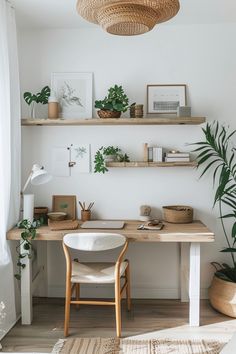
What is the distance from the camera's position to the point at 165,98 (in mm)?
3422

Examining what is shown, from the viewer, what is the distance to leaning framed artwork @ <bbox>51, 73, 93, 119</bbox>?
3.46m

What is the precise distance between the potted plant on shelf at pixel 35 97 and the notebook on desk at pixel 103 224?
108 cm

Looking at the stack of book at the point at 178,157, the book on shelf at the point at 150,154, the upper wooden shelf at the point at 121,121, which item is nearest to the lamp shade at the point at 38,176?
the upper wooden shelf at the point at 121,121

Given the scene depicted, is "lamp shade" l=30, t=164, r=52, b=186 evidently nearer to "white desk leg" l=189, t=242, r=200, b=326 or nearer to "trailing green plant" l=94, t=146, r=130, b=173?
"trailing green plant" l=94, t=146, r=130, b=173

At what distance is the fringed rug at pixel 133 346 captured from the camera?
2553mm

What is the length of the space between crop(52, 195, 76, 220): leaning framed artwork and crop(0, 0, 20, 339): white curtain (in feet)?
1.55

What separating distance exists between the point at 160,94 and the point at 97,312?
6.65 feet

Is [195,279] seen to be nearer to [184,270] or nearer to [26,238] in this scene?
[184,270]

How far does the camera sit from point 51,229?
3006 millimetres

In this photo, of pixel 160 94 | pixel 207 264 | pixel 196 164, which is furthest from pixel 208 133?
pixel 207 264

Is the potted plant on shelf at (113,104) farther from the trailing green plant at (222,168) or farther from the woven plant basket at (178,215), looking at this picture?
the woven plant basket at (178,215)

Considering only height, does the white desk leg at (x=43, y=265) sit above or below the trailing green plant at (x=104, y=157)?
below

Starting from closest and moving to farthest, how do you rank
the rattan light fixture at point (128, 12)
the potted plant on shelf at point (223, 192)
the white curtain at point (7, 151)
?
the rattan light fixture at point (128, 12) < the white curtain at point (7, 151) < the potted plant on shelf at point (223, 192)

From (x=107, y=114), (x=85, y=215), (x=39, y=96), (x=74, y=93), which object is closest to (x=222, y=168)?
(x=107, y=114)
